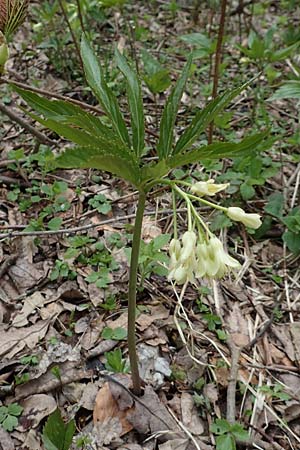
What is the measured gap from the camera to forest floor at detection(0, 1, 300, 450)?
140cm

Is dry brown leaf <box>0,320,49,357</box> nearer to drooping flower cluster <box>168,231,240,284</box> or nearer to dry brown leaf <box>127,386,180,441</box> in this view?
dry brown leaf <box>127,386,180,441</box>

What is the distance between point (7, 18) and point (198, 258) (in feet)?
2.39

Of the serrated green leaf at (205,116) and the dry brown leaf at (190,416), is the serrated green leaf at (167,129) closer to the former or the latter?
the serrated green leaf at (205,116)

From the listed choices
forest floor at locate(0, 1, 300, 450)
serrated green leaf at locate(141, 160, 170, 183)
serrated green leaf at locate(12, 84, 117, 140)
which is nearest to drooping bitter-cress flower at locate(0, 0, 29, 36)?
forest floor at locate(0, 1, 300, 450)

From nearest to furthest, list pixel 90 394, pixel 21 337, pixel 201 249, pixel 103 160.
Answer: pixel 103 160 < pixel 201 249 < pixel 90 394 < pixel 21 337

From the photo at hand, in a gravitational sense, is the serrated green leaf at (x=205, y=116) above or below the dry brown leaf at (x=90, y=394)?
above

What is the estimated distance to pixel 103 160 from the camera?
86 centimetres

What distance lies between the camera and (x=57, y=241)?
74.2 inches

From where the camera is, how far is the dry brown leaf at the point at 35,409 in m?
1.36

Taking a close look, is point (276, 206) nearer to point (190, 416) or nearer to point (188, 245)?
point (190, 416)

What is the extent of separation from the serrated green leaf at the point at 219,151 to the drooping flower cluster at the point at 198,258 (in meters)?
0.14

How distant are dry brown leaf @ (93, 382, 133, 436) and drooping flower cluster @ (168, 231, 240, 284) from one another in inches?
22.9

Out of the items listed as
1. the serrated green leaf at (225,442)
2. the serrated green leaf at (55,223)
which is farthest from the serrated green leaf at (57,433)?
the serrated green leaf at (55,223)

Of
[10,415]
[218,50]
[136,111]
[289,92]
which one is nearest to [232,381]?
[10,415]
